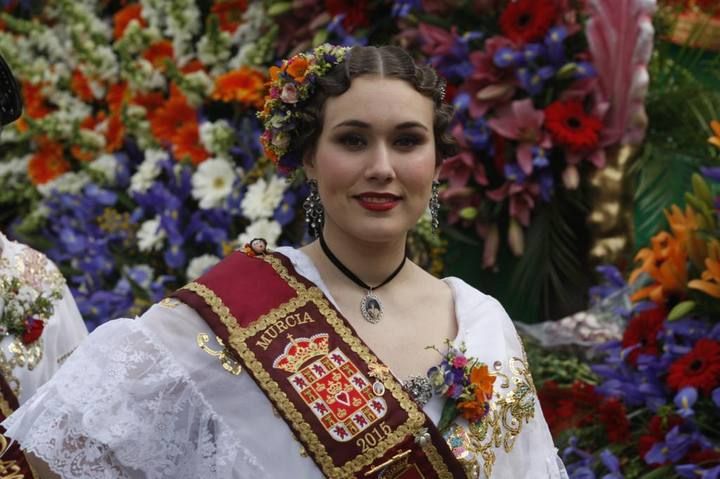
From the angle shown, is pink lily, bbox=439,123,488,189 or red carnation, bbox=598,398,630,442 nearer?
red carnation, bbox=598,398,630,442

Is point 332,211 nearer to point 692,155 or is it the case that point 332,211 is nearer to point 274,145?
point 274,145

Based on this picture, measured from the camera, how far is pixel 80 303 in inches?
215

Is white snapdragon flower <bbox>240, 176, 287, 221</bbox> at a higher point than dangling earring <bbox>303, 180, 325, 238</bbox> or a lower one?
lower

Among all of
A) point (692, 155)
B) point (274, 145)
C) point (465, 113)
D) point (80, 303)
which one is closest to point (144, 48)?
point (80, 303)

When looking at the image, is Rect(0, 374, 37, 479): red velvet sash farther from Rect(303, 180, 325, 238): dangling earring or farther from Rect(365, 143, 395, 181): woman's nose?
Rect(365, 143, 395, 181): woman's nose

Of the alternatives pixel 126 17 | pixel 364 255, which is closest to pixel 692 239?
pixel 364 255

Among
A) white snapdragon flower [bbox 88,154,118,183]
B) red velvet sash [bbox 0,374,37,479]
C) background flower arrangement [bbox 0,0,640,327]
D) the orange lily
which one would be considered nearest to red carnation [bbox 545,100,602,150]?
background flower arrangement [bbox 0,0,640,327]

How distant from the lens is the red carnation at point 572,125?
15.0 feet

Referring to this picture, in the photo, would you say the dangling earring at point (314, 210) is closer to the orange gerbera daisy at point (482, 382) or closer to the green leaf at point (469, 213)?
the orange gerbera daisy at point (482, 382)

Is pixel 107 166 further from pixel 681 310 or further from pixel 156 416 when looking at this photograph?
pixel 156 416

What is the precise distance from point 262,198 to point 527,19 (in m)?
1.38

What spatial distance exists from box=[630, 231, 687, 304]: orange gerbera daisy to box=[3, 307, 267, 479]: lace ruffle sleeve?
1831 millimetres

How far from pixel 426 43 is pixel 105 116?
1.86 metres

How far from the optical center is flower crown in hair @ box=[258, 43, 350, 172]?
2764mm
